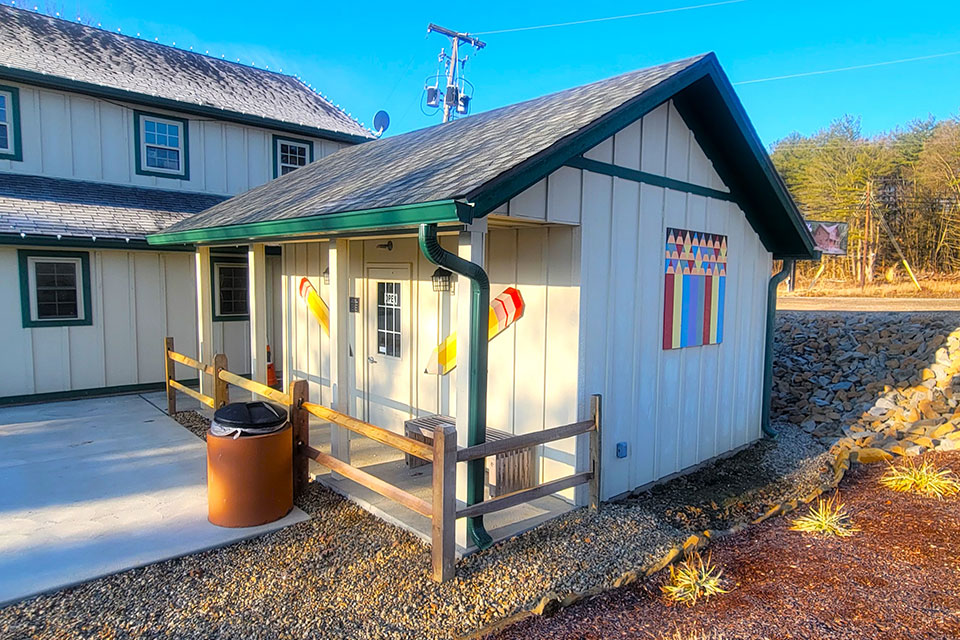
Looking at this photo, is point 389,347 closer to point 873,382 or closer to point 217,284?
point 217,284

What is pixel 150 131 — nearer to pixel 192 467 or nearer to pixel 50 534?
pixel 192 467

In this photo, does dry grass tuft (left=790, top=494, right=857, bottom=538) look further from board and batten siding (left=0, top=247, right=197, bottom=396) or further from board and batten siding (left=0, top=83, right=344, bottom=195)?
board and batten siding (left=0, top=83, right=344, bottom=195)

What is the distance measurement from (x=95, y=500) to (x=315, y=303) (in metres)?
3.67

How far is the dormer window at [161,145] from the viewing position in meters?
11.0

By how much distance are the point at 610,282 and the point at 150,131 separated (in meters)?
10.2

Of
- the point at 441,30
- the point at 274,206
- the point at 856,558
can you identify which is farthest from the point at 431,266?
the point at 441,30

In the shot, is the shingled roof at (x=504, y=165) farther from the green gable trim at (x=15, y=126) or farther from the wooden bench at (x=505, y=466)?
the green gable trim at (x=15, y=126)

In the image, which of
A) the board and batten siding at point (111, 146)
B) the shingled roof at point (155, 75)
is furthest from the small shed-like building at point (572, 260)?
the shingled roof at point (155, 75)

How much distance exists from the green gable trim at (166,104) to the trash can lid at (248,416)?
8.74 metres

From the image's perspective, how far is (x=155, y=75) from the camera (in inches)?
470

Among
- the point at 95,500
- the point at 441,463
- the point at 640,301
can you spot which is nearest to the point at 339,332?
the point at 441,463

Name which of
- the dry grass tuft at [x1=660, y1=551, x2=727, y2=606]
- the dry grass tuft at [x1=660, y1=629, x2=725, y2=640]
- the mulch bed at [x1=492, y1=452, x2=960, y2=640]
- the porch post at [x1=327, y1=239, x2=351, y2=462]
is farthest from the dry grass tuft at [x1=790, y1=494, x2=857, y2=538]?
the porch post at [x1=327, y1=239, x2=351, y2=462]

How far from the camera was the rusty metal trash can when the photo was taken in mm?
4516

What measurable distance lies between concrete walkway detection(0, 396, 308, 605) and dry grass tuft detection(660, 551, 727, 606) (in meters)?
2.97
